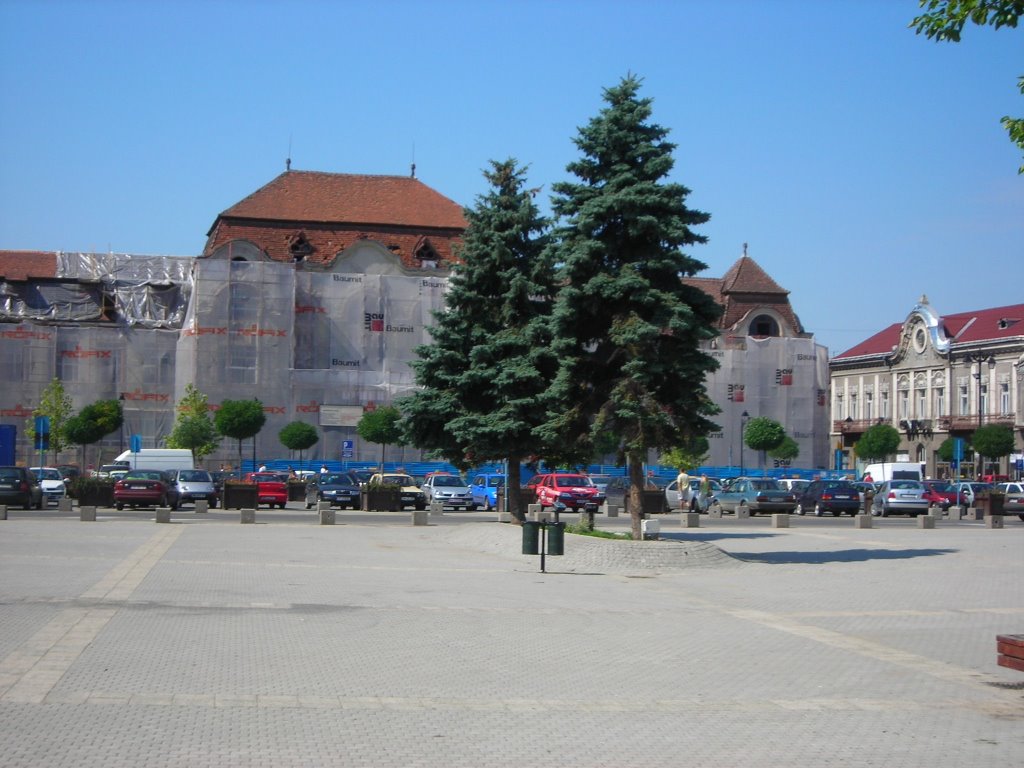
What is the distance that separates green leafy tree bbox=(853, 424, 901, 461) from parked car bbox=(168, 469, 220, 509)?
5184 cm

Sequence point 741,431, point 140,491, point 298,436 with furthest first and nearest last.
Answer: point 741,431, point 298,436, point 140,491

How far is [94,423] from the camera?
2467 inches

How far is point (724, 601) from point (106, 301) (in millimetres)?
58752

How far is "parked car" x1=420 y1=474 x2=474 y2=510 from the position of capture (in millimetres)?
49094

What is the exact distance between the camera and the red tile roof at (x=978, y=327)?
84938 millimetres

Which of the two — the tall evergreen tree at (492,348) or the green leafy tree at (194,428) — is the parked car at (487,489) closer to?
the tall evergreen tree at (492,348)

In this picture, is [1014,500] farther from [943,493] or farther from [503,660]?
[503,660]

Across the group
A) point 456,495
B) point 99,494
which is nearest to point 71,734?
point 99,494

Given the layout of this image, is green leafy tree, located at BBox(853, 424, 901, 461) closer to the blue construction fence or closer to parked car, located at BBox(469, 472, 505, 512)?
the blue construction fence

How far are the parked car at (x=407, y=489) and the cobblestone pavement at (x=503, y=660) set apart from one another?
20892 mm

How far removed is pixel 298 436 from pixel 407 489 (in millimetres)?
18251

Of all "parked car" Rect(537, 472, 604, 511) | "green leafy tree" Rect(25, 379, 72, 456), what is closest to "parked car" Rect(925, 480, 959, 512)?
"parked car" Rect(537, 472, 604, 511)

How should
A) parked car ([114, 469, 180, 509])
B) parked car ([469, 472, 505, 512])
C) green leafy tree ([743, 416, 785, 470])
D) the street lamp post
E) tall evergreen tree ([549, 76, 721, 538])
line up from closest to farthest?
1. tall evergreen tree ([549, 76, 721, 538])
2. parked car ([114, 469, 180, 509])
3. parked car ([469, 472, 505, 512])
4. green leafy tree ([743, 416, 785, 470])
5. the street lamp post

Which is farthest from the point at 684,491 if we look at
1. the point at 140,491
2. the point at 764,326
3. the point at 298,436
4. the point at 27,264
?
the point at 27,264
